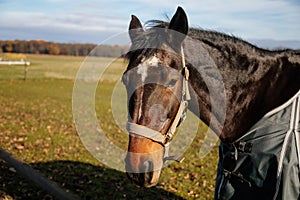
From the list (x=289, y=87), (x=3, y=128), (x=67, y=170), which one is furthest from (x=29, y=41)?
(x=289, y=87)

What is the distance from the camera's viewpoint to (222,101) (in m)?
2.87

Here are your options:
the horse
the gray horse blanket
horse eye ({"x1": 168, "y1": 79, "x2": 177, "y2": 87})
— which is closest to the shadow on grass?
the horse

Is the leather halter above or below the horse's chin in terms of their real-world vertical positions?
above

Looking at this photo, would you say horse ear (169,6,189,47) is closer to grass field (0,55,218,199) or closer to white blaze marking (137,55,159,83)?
white blaze marking (137,55,159,83)

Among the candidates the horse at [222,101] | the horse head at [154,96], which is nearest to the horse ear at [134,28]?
the horse at [222,101]

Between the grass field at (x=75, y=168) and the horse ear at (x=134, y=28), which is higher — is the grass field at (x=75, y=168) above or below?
below

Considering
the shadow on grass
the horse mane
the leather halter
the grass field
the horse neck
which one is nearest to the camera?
the leather halter

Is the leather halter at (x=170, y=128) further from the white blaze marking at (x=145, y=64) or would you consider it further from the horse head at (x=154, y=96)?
the white blaze marking at (x=145, y=64)

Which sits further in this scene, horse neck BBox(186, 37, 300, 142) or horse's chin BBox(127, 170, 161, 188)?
horse neck BBox(186, 37, 300, 142)

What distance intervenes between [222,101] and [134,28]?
3.18 feet

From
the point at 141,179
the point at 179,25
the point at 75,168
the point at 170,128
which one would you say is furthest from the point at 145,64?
the point at 75,168

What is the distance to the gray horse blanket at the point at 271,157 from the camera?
8.86 feet

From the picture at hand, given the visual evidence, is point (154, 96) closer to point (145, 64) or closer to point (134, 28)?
point (145, 64)

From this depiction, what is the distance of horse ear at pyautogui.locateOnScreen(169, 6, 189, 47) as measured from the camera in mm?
2418
